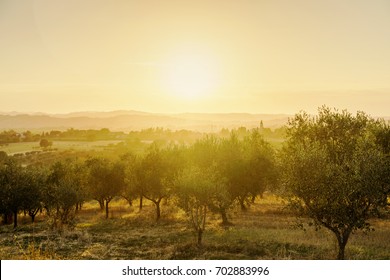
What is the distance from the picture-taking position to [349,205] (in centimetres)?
2027

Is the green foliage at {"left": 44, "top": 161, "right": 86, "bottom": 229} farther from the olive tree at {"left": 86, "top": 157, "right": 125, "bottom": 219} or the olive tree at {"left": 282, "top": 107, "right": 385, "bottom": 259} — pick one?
the olive tree at {"left": 282, "top": 107, "right": 385, "bottom": 259}

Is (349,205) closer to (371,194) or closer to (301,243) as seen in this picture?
(371,194)

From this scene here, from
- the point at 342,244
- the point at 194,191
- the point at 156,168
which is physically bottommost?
the point at 342,244

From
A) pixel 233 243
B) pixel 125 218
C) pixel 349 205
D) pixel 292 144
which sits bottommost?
pixel 125 218

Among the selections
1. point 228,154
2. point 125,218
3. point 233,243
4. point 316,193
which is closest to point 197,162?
point 228,154

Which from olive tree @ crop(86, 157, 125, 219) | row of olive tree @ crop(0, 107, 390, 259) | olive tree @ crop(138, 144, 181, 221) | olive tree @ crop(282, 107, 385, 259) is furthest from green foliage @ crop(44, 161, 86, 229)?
olive tree @ crop(282, 107, 385, 259)

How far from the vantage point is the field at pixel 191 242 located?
23.8 meters

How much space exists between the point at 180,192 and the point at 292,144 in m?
12.3

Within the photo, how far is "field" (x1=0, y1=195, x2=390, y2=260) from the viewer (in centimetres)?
2376

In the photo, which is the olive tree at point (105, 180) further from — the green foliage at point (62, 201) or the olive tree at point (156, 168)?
the green foliage at point (62, 201)

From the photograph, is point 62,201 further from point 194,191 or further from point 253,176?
point 253,176

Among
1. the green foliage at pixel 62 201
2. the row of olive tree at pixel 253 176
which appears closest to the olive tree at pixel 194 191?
the row of olive tree at pixel 253 176

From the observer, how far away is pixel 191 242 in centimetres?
2816

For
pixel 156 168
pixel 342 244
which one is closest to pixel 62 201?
pixel 156 168
